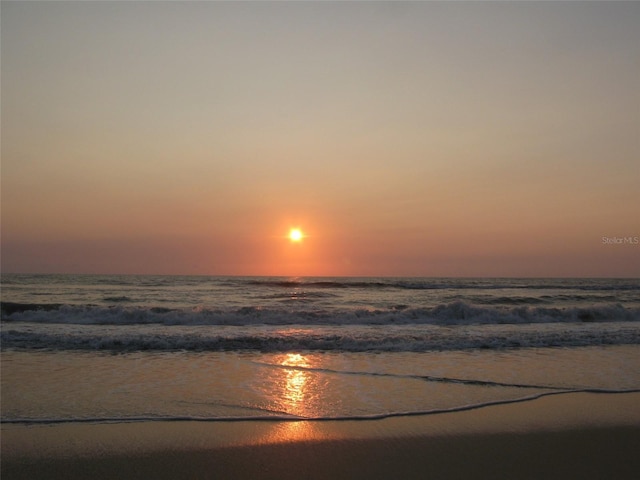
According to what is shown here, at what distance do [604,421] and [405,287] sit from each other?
138 feet

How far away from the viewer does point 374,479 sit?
16.3 ft

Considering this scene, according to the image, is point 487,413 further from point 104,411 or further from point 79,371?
point 79,371

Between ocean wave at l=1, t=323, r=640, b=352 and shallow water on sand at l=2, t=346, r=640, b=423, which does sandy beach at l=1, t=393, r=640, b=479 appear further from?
ocean wave at l=1, t=323, r=640, b=352

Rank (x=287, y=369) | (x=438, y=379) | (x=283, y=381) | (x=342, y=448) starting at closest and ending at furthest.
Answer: (x=342, y=448), (x=283, y=381), (x=438, y=379), (x=287, y=369)

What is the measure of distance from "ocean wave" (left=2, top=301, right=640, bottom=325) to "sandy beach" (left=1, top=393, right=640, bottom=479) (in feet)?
42.1

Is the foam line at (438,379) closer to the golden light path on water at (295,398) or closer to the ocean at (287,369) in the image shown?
the ocean at (287,369)

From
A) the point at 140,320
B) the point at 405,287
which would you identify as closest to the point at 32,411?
the point at 140,320

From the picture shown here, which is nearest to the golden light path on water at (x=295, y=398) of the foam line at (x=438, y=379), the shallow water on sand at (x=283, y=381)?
the shallow water on sand at (x=283, y=381)

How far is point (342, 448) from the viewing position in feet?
18.9

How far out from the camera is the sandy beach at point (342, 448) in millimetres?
5164

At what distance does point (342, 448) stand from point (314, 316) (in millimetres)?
15331

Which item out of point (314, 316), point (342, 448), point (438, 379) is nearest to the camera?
point (342, 448)

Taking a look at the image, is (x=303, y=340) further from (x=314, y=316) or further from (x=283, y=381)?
(x=314, y=316)

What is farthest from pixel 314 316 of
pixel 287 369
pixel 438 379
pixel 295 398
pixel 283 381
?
pixel 295 398
